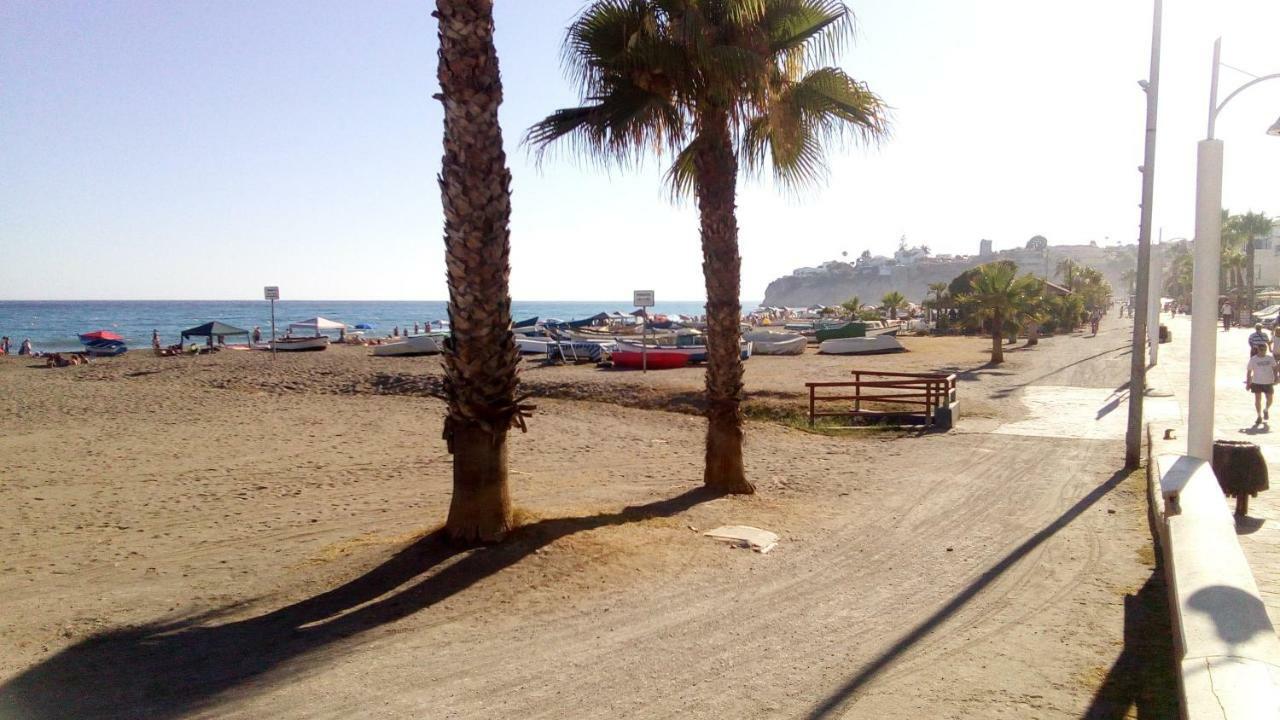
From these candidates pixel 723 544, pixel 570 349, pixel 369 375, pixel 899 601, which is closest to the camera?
pixel 899 601

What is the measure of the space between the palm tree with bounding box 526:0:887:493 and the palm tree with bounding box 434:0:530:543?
232cm

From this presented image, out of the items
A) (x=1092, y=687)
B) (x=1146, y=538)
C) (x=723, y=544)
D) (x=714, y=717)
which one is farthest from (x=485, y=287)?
(x=1146, y=538)

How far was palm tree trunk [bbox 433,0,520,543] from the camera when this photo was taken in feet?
21.7

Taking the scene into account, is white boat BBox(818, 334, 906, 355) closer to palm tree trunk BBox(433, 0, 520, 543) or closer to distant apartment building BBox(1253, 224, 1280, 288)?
palm tree trunk BBox(433, 0, 520, 543)

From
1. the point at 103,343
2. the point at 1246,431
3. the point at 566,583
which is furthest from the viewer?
the point at 103,343

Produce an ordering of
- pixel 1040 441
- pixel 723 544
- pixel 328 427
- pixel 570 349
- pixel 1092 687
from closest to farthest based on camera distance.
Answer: pixel 1092 687
pixel 723 544
pixel 1040 441
pixel 328 427
pixel 570 349

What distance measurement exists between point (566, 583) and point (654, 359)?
23.4m

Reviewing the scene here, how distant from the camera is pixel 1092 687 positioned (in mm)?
4816

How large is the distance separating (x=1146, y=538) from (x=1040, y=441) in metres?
6.43

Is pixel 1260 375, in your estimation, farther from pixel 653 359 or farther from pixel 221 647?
pixel 653 359

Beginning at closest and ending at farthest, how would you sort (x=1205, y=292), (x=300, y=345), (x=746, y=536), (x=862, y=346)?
1. (x=746, y=536)
2. (x=1205, y=292)
3. (x=862, y=346)
4. (x=300, y=345)

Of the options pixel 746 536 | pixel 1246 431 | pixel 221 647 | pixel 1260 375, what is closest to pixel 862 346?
pixel 1260 375

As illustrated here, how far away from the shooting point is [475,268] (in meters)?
6.71

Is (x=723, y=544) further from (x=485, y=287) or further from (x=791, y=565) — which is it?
(x=485, y=287)
